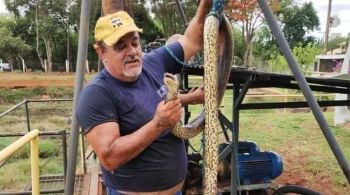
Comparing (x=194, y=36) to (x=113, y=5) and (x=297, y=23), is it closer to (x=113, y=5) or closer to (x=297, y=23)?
(x=113, y=5)

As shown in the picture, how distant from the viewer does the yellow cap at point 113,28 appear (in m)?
1.73

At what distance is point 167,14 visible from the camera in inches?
900

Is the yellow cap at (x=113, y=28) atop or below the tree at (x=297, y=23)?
below

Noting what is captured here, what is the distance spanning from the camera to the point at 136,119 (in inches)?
69.4

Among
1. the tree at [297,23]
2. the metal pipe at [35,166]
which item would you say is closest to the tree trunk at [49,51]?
the tree at [297,23]

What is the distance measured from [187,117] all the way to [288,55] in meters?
1.98

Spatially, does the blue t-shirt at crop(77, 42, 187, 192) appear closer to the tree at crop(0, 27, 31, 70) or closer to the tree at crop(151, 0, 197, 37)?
the tree at crop(151, 0, 197, 37)

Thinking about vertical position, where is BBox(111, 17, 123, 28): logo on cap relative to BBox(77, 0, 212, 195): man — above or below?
above

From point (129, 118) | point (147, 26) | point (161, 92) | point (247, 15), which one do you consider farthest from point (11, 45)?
point (129, 118)

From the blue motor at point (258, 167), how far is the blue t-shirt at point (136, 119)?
7.83 ft

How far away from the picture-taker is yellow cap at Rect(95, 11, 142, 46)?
1.73 metres

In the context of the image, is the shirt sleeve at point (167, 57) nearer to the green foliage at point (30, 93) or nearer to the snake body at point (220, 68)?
the snake body at point (220, 68)

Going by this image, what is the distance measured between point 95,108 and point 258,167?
2.99 m

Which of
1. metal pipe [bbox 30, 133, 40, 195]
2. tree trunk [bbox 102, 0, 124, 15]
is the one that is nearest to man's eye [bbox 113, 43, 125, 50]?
metal pipe [bbox 30, 133, 40, 195]
